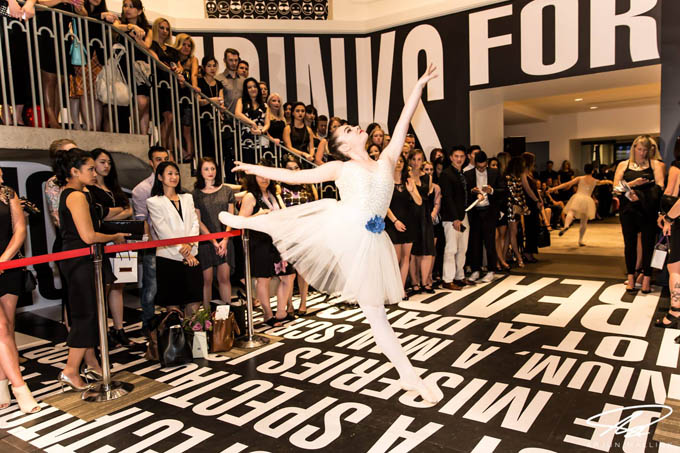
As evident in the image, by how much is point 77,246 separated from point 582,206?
8946 mm

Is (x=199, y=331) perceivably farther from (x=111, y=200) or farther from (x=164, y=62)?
(x=164, y=62)

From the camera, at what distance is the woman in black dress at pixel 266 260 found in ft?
17.1

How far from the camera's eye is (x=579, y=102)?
12.5 metres

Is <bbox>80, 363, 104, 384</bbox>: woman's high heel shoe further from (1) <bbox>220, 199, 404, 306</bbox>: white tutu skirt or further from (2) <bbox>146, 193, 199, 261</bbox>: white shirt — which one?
(1) <bbox>220, 199, 404, 306</bbox>: white tutu skirt

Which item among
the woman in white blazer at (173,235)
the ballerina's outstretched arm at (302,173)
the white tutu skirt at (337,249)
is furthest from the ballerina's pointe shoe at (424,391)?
the woman in white blazer at (173,235)

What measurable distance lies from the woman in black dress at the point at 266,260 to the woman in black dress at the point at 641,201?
13.4 feet

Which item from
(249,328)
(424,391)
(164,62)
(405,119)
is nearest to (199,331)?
(249,328)

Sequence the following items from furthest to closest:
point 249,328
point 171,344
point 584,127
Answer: point 584,127, point 249,328, point 171,344

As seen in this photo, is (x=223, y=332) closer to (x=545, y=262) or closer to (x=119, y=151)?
(x=119, y=151)

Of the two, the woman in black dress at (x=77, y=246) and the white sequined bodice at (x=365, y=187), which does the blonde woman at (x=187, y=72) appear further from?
the white sequined bodice at (x=365, y=187)

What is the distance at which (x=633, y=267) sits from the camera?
618 cm

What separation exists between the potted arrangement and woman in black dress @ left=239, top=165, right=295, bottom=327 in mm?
983

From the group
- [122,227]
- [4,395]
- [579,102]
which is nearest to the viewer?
[4,395]

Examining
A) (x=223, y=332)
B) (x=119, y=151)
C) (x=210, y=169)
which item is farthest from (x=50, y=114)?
(x=223, y=332)
